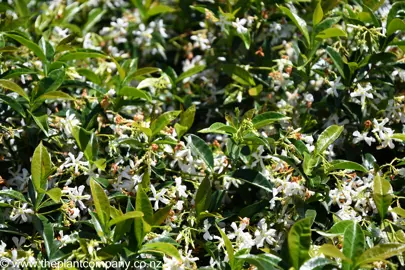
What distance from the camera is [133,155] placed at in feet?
7.27

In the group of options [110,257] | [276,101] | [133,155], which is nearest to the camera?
[110,257]

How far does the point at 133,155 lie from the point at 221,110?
1.74 ft

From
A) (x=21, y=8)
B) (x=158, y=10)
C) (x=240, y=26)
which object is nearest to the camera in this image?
(x=240, y=26)

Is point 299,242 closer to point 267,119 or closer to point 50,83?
point 267,119

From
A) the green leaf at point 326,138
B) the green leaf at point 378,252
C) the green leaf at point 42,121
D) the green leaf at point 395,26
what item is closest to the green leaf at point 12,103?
the green leaf at point 42,121

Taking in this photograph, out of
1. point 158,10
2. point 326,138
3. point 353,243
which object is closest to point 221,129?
point 326,138

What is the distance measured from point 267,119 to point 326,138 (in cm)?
21

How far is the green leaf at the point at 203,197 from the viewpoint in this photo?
204cm

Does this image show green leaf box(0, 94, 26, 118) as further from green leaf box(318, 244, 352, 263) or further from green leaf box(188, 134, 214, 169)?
green leaf box(318, 244, 352, 263)

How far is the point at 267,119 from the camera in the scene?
6.91 feet

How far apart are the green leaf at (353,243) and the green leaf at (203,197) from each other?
18.3 inches

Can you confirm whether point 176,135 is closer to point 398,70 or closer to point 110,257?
point 110,257

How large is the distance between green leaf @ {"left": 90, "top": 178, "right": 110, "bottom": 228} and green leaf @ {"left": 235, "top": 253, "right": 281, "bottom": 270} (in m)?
0.41

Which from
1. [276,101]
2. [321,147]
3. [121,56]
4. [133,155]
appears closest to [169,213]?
[133,155]
